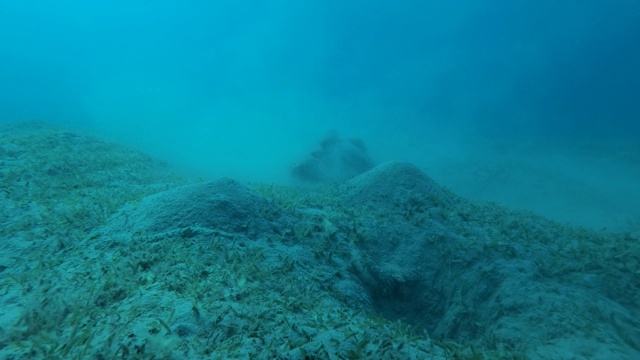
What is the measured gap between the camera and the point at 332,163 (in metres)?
16.7

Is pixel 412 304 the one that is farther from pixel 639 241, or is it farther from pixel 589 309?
pixel 639 241

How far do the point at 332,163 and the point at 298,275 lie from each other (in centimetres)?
1322

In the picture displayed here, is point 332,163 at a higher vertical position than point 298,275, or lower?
higher

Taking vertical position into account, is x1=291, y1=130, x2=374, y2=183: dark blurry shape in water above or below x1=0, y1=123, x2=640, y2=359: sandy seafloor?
above

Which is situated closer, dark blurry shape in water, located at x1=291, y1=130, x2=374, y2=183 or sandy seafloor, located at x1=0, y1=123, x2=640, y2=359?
sandy seafloor, located at x1=0, y1=123, x2=640, y2=359

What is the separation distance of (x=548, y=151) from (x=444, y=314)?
85.4ft

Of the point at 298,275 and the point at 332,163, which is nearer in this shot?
the point at 298,275

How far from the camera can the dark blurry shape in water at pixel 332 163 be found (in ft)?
49.1

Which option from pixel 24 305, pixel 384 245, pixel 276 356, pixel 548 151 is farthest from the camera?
pixel 548 151

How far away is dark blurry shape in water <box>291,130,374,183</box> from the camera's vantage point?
49.1 ft

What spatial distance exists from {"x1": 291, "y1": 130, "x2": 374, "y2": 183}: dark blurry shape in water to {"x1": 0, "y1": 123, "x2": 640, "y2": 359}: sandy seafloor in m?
8.39

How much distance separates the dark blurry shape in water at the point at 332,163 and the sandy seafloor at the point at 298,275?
839 cm

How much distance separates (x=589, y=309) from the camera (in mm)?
3594

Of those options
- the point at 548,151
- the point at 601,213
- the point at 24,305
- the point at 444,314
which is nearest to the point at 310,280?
the point at 444,314
